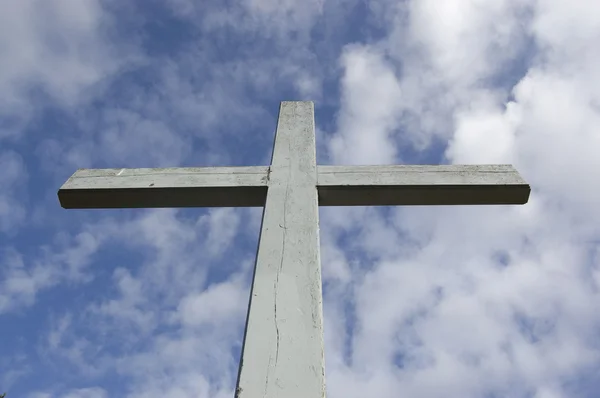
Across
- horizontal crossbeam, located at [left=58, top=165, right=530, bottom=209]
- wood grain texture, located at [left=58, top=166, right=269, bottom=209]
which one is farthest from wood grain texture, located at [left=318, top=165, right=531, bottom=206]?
wood grain texture, located at [left=58, top=166, right=269, bottom=209]

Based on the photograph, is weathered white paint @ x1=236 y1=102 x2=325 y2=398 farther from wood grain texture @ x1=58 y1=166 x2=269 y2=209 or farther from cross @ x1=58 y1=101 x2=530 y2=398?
wood grain texture @ x1=58 y1=166 x2=269 y2=209

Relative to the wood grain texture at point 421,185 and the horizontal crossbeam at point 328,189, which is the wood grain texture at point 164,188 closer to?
the horizontal crossbeam at point 328,189

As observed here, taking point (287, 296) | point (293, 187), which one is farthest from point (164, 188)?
point (287, 296)

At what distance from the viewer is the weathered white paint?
6.23ft

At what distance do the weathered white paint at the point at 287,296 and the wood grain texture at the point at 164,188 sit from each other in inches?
7.1

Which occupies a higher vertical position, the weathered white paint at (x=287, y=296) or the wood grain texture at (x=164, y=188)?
the wood grain texture at (x=164, y=188)

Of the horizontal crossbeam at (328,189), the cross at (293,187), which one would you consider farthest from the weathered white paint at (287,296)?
the horizontal crossbeam at (328,189)

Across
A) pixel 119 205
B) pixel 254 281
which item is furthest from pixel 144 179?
pixel 254 281

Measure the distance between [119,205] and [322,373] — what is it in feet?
5.44

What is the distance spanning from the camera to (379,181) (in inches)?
118

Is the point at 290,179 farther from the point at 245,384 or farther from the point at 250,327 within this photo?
the point at 245,384

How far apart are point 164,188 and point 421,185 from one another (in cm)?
130

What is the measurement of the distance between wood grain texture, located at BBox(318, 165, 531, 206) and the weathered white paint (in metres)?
0.17

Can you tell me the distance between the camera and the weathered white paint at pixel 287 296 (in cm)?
190
